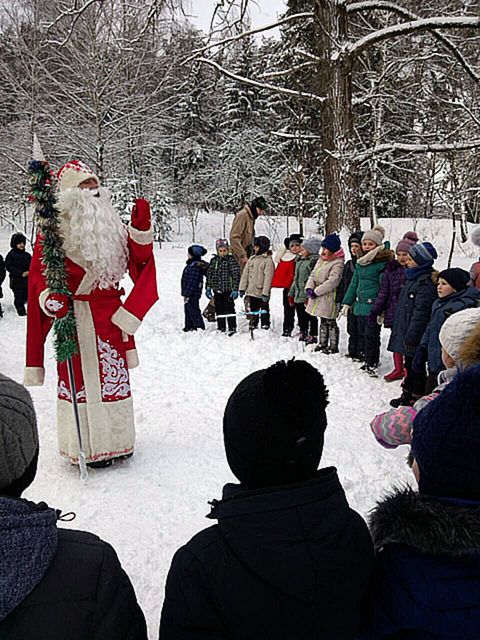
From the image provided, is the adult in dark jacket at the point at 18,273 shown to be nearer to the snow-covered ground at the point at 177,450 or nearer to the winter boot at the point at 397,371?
the snow-covered ground at the point at 177,450

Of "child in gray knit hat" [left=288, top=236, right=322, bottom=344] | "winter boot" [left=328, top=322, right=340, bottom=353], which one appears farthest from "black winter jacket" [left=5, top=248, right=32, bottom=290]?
"winter boot" [left=328, top=322, right=340, bottom=353]

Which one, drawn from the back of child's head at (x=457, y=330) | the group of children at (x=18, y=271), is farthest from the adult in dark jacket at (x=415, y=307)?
the group of children at (x=18, y=271)

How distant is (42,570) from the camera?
1.20m

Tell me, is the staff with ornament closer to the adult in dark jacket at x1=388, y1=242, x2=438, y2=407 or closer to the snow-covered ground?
the snow-covered ground

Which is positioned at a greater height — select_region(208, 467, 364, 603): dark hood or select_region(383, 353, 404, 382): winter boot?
select_region(208, 467, 364, 603): dark hood

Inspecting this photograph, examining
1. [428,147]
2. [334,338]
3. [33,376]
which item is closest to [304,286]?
[334,338]

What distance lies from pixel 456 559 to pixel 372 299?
528 cm

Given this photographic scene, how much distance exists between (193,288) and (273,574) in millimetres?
7790

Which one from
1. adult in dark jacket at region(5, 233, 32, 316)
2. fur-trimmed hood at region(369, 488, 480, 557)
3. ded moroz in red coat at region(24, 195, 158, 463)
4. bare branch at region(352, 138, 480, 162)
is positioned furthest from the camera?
adult in dark jacket at region(5, 233, 32, 316)

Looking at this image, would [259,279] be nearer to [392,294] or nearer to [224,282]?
[224,282]

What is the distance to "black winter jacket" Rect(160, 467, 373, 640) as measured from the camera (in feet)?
4.40

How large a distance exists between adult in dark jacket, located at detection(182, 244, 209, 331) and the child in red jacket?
1404mm

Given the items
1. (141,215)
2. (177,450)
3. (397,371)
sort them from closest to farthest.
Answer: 1. (141,215)
2. (177,450)
3. (397,371)

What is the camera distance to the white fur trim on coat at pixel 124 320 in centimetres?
387
